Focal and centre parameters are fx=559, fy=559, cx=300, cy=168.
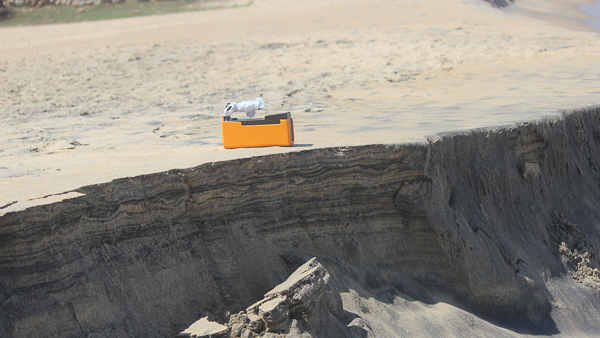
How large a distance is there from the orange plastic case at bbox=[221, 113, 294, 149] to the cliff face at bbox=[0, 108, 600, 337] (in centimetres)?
42

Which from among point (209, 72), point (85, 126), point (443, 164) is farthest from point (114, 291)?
point (209, 72)

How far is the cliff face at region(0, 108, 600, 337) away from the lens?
3.35 meters

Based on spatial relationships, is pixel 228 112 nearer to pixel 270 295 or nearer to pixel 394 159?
pixel 394 159

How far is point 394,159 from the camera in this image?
4613mm

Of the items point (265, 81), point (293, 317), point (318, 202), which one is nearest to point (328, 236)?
point (318, 202)

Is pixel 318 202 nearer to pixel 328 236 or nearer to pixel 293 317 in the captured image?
pixel 328 236

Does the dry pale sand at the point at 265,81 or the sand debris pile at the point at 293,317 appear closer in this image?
the sand debris pile at the point at 293,317

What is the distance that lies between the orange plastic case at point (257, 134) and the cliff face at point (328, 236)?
0.42 m

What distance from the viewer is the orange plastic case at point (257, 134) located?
4652mm

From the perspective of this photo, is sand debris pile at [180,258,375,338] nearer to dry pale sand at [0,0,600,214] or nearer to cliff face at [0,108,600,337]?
cliff face at [0,108,600,337]

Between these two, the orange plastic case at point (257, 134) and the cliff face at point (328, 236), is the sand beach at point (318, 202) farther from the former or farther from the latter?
the orange plastic case at point (257, 134)

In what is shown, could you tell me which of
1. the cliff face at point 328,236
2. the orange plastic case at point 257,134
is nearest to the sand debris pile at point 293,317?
the cliff face at point 328,236

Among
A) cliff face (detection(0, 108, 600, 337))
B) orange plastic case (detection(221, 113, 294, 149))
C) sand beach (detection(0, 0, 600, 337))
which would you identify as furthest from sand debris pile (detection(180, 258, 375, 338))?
orange plastic case (detection(221, 113, 294, 149))

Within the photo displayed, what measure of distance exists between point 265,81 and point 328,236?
5.00 m
